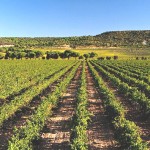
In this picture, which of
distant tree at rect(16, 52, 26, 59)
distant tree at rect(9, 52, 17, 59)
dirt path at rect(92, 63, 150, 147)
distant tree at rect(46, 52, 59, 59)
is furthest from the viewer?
distant tree at rect(46, 52, 59, 59)

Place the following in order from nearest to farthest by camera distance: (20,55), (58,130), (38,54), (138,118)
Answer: (58,130), (138,118), (20,55), (38,54)

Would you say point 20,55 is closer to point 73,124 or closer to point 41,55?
point 41,55

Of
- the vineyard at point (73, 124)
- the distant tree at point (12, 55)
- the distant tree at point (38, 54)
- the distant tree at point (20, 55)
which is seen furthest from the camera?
the distant tree at point (38, 54)

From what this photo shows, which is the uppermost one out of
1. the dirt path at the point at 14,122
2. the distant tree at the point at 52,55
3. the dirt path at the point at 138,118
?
the dirt path at the point at 138,118

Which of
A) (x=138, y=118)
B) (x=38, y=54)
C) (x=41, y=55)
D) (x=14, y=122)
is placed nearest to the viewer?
(x=14, y=122)

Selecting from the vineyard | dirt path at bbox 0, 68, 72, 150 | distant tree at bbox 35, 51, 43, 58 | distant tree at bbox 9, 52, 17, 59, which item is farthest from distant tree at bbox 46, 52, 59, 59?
dirt path at bbox 0, 68, 72, 150

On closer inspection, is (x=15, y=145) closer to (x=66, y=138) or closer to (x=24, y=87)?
(x=66, y=138)

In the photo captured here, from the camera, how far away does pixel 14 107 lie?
815 inches

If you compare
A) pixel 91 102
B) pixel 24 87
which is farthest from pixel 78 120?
pixel 24 87

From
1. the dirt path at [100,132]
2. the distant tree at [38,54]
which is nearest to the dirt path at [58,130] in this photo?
the dirt path at [100,132]

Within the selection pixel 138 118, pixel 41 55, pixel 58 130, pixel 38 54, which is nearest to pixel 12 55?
pixel 38 54

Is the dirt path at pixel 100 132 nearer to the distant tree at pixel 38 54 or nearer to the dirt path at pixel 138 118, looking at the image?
the dirt path at pixel 138 118

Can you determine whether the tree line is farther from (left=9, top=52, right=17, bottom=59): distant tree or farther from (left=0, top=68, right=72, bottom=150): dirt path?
(left=0, top=68, right=72, bottom=150): dirt path

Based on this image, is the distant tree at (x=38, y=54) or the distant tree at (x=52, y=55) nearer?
the distant tree at (x=52, y=55)
